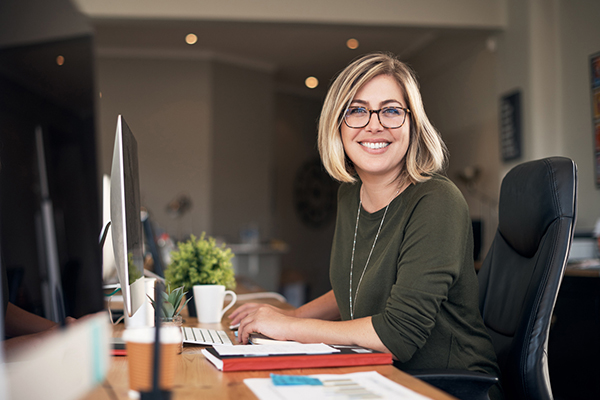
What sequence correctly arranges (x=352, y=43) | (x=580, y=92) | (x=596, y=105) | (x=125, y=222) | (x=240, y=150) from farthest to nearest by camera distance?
(x=240, y=150) → (x=352, y=43) → (x=580, y=92) → (x=596, y=105) → (x=125, y=222)

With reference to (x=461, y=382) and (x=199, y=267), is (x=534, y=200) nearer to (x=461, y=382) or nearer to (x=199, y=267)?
(x=461, y=382)

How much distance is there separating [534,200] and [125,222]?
860mm

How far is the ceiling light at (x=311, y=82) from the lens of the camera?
7.32 m

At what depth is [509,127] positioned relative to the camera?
424cm

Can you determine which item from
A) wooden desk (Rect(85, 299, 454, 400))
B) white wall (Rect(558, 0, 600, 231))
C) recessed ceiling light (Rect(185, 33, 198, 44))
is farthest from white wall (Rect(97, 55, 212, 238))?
wooden desk (Rect(85, 299, 454, 400))

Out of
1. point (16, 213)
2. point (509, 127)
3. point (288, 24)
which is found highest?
point (288, 24)

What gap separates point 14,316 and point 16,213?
0.67 feet

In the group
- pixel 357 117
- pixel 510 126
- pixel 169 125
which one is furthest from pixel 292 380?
pixel 169 125

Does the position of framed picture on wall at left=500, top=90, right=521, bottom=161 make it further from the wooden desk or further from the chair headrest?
the wooden desk

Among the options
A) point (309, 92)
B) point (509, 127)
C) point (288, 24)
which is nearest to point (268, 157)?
point (309, 92)

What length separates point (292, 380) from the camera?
0.73 m

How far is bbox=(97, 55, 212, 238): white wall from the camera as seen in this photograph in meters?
6.22

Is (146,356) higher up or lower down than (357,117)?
lower down

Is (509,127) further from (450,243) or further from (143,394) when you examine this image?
(143,394)
